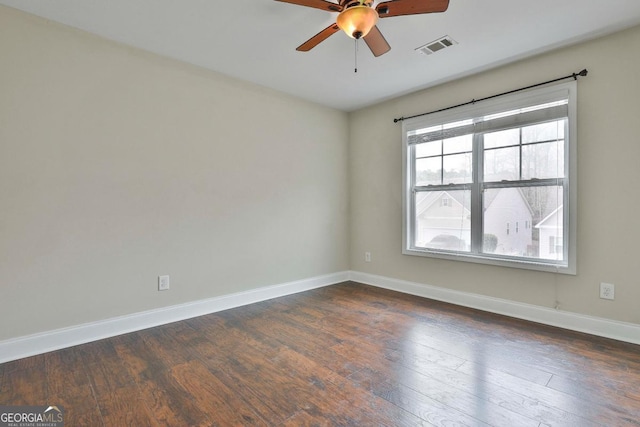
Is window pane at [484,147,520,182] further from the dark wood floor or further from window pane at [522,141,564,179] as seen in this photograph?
the dark wood floor

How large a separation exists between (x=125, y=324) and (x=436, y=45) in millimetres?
3720

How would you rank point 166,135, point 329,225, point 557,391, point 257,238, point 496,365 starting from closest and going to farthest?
point 557,391 → point 496,365 → point 166,135 → point 257,238 → point 329,225

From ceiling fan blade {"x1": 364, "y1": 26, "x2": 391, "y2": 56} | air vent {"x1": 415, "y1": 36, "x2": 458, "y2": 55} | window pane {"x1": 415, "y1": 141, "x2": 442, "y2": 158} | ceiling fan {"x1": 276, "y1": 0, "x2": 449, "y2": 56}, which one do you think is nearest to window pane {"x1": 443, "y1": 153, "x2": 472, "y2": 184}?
window pane {"x1": 415, "y1": 141, "x2": 442, "y2": 158}

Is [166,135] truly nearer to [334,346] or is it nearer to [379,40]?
[379,40]

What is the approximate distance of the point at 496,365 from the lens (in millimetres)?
2135

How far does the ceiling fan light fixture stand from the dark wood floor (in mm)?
2194

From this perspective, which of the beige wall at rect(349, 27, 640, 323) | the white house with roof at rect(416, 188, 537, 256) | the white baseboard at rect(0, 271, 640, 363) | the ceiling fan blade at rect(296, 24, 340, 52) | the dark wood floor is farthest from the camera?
the white house with roof at rect(416, 188, 537, 256)

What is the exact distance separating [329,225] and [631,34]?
11.5 ft

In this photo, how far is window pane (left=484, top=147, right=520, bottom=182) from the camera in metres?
3.10

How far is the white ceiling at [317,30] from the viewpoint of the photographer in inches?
87.8

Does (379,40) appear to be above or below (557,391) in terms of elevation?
above

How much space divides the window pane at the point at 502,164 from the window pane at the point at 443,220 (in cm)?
32

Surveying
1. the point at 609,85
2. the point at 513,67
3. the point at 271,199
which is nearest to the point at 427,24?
the point at 513,67

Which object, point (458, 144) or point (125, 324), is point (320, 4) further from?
point (125, 324)
